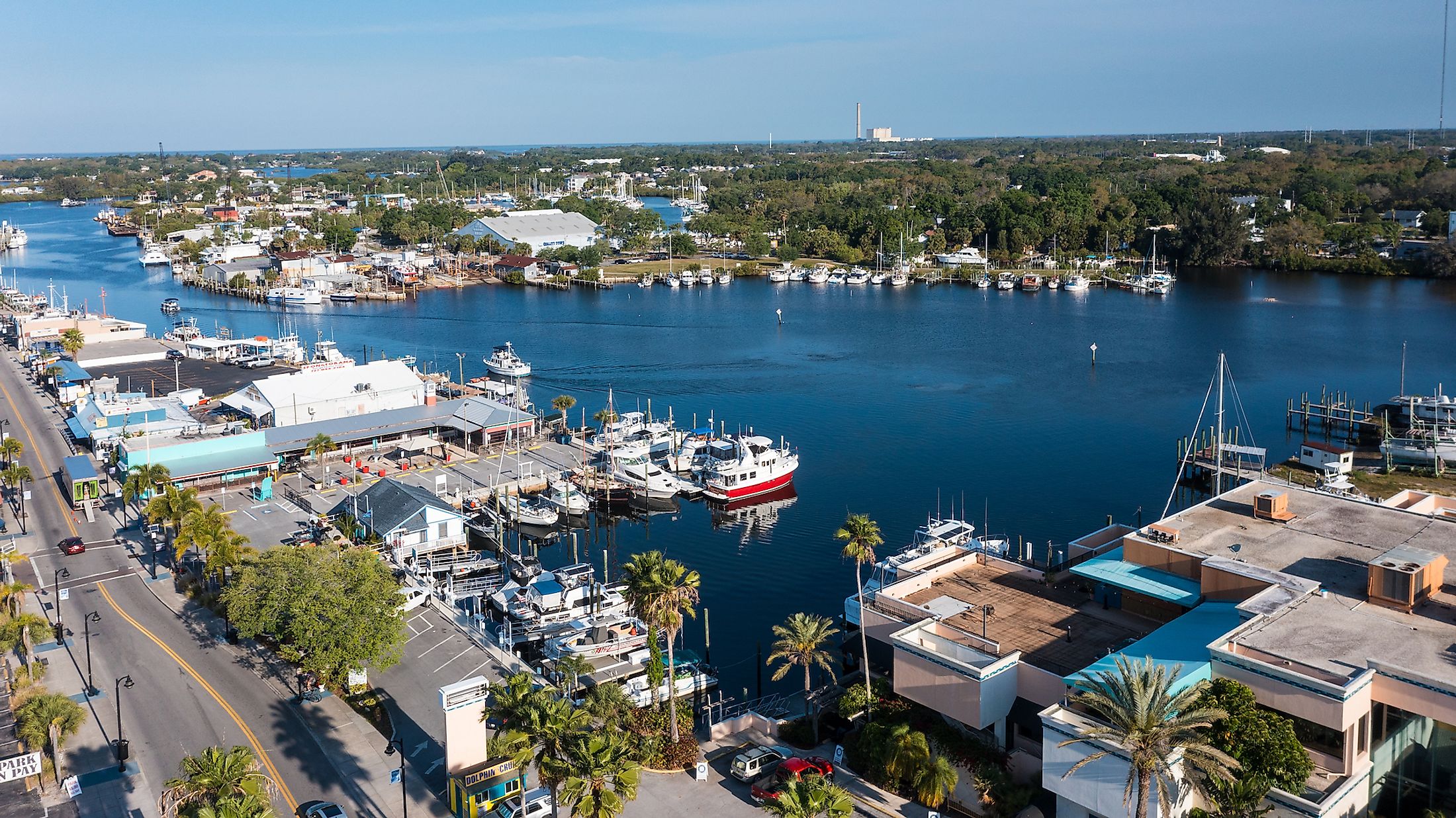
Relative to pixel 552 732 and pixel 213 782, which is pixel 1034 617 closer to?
pixel 552 732

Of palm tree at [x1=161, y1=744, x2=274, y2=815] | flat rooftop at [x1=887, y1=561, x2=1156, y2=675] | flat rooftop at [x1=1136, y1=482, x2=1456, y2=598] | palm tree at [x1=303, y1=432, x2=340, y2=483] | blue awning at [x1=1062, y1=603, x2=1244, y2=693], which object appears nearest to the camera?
palm tree at [x1=161, y1=744, x2=274, y2=815]

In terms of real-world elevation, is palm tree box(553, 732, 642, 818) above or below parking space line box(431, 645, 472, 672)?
above

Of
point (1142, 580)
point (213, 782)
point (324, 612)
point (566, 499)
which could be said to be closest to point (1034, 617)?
point (1142, 580)

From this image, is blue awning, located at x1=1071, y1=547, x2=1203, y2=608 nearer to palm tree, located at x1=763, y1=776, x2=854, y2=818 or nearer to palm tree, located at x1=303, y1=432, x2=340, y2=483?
palm tree, located at x1=763, y1=776, x2=854, y2=818

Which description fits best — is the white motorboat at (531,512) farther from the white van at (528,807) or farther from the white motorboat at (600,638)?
the white van at (528,807)

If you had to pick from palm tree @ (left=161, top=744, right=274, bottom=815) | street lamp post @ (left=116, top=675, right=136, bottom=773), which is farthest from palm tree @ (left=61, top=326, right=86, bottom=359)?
palm tree @ (left=161, top=744, right=274, bottom=815)

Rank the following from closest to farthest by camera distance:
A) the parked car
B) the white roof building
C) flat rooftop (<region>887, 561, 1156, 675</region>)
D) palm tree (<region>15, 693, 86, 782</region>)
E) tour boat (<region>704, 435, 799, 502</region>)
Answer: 1. palm tree (<region>15, 693, 86, 782</region>)
2. the parked car
3. flat rooftop (<region>887, 561, 1156, 675</region>)
4. tour boat (<region>704, 435, 799, 502</region>)
5. the white roof building

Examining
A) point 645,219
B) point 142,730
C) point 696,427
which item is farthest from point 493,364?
point 645,219

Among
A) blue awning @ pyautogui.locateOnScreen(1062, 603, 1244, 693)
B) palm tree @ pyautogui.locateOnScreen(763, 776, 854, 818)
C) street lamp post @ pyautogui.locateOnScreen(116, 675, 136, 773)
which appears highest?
blue awning @ pyautogui.locateOnScreen(1062, 603, 1244, 693)
